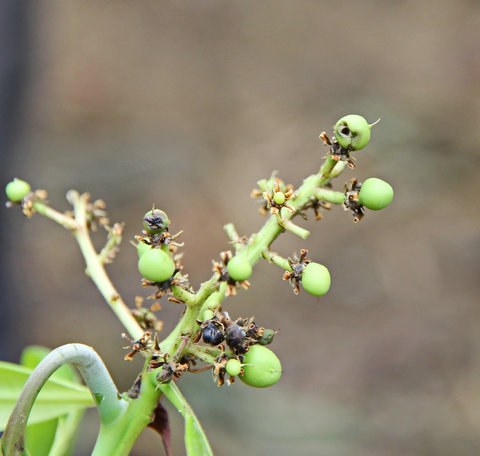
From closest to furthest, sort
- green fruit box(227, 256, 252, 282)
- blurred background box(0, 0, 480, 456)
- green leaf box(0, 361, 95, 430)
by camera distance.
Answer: green fruit box(227, 256, 252, 282)
green leaf box(0, 361, 95, 430)
blurred background box(0, 0, 480, 456)

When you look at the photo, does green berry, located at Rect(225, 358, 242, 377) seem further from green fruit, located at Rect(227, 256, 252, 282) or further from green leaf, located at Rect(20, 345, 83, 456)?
green leaf, located at Rect(20, 345, 83, 456)

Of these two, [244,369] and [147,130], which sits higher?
[147,130]

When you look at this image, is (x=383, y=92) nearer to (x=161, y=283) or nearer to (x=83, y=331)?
(x=83, y=331)

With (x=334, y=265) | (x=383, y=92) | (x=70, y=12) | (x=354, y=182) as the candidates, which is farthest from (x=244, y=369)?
(x=70, y=12)

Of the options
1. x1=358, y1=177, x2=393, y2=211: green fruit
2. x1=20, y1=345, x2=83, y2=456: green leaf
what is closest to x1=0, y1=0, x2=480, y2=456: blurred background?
x1=20, y1=345, x2=83, y2=456: green leaf

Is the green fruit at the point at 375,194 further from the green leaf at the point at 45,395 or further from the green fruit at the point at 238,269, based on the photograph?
the green leaf at the point at 45,395

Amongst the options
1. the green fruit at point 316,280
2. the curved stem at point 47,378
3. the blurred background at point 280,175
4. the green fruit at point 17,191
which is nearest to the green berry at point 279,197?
the green fruit at point 316,280

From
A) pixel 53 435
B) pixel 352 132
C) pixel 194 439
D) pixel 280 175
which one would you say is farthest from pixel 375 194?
pixel 280 175
